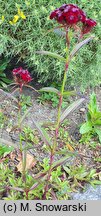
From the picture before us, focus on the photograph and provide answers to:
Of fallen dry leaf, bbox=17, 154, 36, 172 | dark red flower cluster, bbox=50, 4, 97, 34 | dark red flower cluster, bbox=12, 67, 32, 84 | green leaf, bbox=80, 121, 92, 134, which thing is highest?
dark red flower cluster, bbox=50, 4, 97, 34

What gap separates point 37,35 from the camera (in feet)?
10.1

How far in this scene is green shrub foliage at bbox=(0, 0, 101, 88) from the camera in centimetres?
302

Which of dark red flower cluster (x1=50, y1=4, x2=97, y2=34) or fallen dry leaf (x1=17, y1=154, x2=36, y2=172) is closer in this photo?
dark red flower cluster (x1=50, y1=4, x2=97, y2=34)

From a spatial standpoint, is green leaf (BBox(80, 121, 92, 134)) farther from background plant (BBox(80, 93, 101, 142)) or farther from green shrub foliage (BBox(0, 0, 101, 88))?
green shrub foliage (BBox(0, 0, 101, 88))

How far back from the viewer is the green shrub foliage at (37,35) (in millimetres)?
3020

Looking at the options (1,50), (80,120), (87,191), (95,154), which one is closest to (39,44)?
(1,50)

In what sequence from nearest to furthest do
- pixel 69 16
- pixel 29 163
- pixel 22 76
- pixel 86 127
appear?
1. pixel 69 16
2. pixel 22 76
3. pixel 29 163
4. pixel 86 127

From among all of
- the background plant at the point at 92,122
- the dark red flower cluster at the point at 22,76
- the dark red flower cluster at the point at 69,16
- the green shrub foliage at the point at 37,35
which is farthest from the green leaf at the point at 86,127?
the dark red flower cluster at the point at 69,16

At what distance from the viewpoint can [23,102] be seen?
325cm

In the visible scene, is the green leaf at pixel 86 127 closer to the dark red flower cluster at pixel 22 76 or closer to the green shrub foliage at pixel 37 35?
the green shrub foliage at pixel 37 35

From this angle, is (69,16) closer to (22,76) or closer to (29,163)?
(22,76)

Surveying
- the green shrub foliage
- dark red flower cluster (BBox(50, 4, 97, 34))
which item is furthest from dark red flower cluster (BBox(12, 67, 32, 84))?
the green shrub foliage

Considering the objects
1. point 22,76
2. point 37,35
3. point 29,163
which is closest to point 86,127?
point 29,163

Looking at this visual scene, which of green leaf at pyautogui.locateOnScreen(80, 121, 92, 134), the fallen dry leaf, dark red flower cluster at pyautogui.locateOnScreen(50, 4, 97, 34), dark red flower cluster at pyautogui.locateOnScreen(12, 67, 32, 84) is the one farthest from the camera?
green leaf at pyautogui.locateOnScreen(80, 121, 92, 134)
